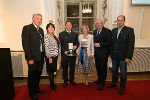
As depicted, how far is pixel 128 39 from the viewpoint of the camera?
7.66ft

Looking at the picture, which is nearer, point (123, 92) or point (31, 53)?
point (31, 53)

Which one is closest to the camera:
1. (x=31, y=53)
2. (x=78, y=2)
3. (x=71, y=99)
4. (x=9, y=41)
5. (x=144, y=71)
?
(x=31, y=53)

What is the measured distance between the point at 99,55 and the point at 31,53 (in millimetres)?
1405

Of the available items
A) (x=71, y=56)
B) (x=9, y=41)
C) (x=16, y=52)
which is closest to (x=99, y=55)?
(x=71, y=56)

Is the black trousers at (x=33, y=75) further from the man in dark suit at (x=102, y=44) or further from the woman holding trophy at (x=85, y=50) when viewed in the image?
the man in dark suit at (x=102, y=44)

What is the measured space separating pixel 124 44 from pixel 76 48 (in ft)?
3.30

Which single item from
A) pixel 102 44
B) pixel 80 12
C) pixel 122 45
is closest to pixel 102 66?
pixel 102 44

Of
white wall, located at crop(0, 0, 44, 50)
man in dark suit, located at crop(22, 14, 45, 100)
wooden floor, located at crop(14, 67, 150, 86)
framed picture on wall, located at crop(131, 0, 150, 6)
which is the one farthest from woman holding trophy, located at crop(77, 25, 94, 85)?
framed picture on wall, located at crop(131, 0, 150, 6)

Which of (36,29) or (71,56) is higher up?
(36,29)

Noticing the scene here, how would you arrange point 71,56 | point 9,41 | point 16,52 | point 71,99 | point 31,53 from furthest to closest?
point 9,41 < point 16,52 < point 71,56 < point 71,99 < point 31,53

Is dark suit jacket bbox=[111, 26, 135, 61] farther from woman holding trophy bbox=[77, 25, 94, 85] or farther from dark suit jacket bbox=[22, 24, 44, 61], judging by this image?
dark suit jacket bbox=[22, 24, 44, 61]

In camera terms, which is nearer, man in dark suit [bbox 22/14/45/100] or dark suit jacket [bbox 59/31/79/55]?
man in dark suit [bbox 22/14/45/100]

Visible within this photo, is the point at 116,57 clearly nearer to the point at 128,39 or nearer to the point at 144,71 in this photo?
the point at 128,39

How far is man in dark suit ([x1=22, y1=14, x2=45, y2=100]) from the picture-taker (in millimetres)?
2125
